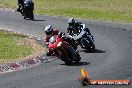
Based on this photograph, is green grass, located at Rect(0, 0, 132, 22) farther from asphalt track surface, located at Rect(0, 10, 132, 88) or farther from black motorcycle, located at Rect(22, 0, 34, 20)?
asphalt track surface, located at Rect(0, 10, 132, 88)

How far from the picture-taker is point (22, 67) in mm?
22656

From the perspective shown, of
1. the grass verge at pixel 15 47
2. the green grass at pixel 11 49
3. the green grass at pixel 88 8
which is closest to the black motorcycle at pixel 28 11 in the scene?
the green grass at pixel 88 8

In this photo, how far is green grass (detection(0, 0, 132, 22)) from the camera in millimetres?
44531

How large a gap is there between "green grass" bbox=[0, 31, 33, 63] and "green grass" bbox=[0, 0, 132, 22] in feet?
42.0

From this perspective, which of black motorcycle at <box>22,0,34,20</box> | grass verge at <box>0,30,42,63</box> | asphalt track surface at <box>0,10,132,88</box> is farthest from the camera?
black motorcycle at <box>22,0,34,20</box>

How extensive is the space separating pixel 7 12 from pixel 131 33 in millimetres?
14649

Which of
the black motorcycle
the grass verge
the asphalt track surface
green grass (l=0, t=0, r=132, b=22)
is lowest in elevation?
green grass (l=0, t=0, r=132, b=22)

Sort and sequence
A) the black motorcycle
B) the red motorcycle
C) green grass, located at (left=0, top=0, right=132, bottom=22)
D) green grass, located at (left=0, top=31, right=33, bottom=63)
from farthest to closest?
green grass, located at (left=0, top=0, right=132, bottom=22) < the black motorcycle < green grass, located at (left=0, top=31, right=33, bottom=63) < the red motorcycle

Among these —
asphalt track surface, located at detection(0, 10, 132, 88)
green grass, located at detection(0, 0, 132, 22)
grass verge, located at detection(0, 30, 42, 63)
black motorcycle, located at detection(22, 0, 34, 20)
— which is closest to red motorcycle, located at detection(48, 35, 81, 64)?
asphalt track surface, located at detection(0, 10, 132, 88)

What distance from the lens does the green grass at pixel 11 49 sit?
82.1 ft

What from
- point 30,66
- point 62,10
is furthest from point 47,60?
point 62,10

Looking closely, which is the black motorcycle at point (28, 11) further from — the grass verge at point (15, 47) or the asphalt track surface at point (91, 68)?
the grass verge at point (15, 47)

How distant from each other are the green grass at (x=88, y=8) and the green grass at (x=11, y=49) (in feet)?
42.0

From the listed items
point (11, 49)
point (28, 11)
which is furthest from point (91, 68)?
point (28, 11)
